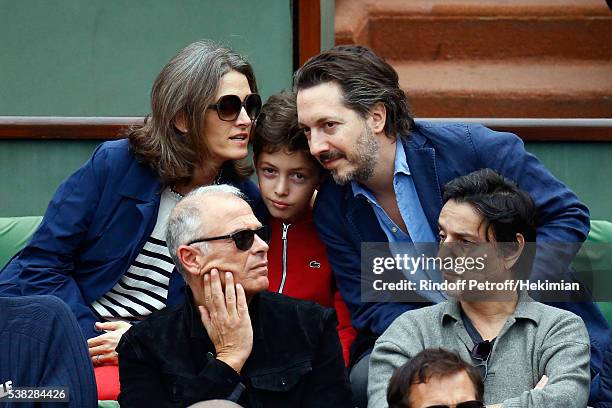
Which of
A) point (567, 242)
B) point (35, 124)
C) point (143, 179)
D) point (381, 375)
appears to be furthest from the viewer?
point (35, 124)

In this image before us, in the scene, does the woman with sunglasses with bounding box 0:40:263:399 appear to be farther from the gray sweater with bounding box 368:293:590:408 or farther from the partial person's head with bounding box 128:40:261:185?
the gray sweater with bounding box 368:293:590:408

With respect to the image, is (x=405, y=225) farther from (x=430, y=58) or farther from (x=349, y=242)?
(x=430, y=58)

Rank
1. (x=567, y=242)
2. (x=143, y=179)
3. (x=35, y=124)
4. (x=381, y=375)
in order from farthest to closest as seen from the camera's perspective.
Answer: (x=35, y=124) → (x=143, y=179) → (x=567, y=242) → (x=381, y=375)

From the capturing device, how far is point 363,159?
4043 millimetres

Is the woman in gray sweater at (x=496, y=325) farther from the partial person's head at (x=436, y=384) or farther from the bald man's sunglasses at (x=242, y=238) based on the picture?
the bald man's sunglasses at (x=242, y=238)

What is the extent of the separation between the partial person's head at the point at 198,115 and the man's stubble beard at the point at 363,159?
405mm

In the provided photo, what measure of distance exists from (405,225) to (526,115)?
4.83 feet

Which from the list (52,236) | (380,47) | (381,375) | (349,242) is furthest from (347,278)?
(380,47)

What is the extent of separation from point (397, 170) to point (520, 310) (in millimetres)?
754

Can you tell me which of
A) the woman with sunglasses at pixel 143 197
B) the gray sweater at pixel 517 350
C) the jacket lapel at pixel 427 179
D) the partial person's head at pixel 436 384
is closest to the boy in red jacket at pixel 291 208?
the woman with sunglasses at pixel 143 197

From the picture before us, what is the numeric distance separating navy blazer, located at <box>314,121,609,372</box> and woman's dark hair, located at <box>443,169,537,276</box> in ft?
0.71

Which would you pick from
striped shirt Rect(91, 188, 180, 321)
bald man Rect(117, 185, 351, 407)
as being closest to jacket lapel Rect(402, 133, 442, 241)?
bald man Rect(117, 185, 351, 407)

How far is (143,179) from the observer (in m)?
4.22

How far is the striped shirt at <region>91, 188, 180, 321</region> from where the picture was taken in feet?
13.7
